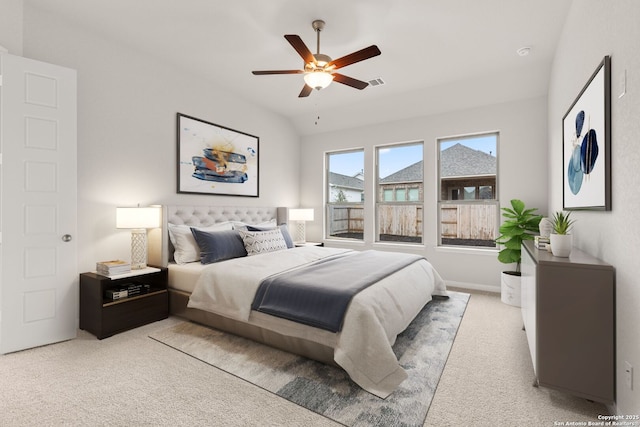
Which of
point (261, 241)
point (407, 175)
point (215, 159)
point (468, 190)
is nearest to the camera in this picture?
point (261, 241)

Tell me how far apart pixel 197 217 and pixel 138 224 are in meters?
0.96

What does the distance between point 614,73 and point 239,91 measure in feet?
13.6

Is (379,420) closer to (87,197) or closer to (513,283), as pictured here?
(513,283)

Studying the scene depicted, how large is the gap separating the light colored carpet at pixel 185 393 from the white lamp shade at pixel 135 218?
110cm

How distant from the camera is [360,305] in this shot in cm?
214

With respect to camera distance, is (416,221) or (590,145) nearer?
(590,145)

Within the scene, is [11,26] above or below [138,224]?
above

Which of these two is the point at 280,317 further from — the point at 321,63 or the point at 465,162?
the point at 465,162

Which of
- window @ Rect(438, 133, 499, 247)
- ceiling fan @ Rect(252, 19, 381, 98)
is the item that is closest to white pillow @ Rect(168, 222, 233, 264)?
ceiling fan @ Rect(252, 19, 381, 98)

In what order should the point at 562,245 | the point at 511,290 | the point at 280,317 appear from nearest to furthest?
the point at 562,245, the point at 280,317, the point at 511,290

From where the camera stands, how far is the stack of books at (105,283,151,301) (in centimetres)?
289

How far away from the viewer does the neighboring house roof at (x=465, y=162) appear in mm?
4645

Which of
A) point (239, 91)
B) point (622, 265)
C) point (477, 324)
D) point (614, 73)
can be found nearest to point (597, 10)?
point (614, 73)

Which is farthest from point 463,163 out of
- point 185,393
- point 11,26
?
point 11,26
